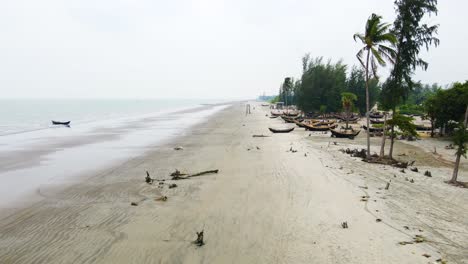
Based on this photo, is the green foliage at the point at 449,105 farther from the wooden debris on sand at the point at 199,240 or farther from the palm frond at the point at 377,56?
the wooden debris on sand at the point at 199,240

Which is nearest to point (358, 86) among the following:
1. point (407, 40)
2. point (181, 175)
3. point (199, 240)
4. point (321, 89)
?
point (321, 89)

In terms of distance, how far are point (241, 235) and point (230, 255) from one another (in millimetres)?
1191

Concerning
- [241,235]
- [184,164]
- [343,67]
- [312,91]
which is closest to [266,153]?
[184,164]

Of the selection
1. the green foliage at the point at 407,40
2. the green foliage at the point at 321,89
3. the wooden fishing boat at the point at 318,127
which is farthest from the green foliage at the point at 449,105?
the green foliage at the point at 321,89

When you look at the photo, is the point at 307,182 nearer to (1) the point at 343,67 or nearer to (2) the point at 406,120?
(2) the point at 406,120

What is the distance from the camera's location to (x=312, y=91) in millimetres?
62281

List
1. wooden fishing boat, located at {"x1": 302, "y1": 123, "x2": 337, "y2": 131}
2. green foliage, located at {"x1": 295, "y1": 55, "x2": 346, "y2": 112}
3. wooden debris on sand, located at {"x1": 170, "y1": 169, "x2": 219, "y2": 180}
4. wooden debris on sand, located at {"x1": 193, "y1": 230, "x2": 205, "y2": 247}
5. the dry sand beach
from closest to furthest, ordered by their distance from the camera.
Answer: the dry sand beach < wooden debris on sand, located at {"x1": 193, "y1": 230, "x2": 205, "y2": 247} < wooden debris on sand, located at {"x1": 170, "y1": 169, "x2": 219, "y2": 180} < wooden fishing boat, located at {"x1": 302, "y1": 123, "x2": 337, "y2": 131} < green foliage, located at {"x1": 295, "y1": 55, "x2": 346, "y2": 112}

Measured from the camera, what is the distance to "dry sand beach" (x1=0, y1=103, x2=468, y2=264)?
25.7ft

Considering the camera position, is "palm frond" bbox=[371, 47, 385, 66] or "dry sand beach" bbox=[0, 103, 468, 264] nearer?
"dry sand beach" bbox=[0, 103, 468, 264]

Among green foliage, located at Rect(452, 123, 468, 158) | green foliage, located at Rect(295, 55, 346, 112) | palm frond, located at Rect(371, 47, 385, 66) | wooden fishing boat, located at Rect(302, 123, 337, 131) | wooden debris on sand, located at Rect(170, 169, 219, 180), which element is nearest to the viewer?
green foliage, located at Rect(452, 123, 468, 158)

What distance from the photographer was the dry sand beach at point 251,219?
25.7 feet

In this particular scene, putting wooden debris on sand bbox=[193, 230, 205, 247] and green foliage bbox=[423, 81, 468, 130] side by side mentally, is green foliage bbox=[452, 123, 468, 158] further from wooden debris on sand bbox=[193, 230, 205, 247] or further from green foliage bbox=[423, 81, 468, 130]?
green foliage bbox=[423, 81, 468, 130]

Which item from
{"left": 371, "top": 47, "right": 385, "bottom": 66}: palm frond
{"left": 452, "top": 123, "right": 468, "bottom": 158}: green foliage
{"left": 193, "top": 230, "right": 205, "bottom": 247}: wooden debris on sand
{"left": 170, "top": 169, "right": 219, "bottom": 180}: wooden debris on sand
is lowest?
{"left": 170, "top": 169, "right": 219, "bottom": 180}: wooden debris on sand

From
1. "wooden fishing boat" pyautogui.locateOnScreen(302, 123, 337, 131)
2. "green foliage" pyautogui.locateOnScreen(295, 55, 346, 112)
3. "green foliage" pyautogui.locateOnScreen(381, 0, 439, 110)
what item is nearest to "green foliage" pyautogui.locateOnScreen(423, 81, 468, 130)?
"wooden fishing boat" pyautogui.locateOnScreen(302, 123, 337, 131)
